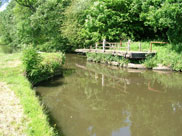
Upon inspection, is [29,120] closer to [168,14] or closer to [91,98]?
[91,98]

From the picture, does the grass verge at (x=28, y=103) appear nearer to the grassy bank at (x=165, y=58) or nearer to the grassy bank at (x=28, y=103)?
the grassy bank at (x=28, y=103)

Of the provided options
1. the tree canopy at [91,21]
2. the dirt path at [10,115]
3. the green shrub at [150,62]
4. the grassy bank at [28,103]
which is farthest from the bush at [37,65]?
the tree canopy at [91,21]

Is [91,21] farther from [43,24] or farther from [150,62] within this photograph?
[150,62]

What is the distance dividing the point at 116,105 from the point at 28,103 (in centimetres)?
389

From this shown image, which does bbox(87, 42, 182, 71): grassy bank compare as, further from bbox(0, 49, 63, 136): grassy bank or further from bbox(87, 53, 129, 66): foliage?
bbox(0, 49, 63, 136): grassy bank

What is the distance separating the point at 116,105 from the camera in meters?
8.29

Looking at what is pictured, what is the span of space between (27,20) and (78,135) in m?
26.2

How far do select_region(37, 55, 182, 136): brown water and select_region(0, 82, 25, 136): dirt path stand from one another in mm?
1496

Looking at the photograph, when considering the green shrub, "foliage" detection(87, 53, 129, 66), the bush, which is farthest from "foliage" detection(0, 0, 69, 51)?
the green shrub

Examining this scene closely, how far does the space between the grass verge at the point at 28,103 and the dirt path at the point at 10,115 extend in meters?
0.15

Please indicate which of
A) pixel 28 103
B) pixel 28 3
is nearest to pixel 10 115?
pixel 28 103

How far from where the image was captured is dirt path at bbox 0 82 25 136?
473cm

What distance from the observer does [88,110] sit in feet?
25.4

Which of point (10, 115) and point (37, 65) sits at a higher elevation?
point (37, 65)
